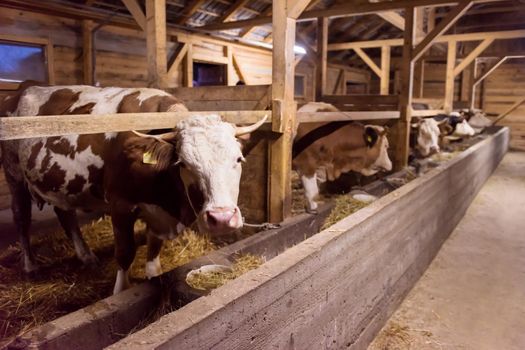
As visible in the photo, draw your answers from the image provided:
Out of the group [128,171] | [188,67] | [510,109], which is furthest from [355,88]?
[128,171]

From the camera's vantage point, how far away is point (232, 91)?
11.5 ft

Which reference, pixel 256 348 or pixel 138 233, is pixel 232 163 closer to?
pixel 256 348

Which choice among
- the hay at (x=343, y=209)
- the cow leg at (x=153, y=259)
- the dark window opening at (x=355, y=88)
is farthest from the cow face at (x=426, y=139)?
the dark window opening at (x=355, y=88)

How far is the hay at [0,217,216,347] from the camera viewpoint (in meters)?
2.24

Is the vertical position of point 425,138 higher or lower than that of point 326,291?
higher

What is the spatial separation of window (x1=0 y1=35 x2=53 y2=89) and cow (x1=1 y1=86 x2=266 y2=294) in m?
2.77

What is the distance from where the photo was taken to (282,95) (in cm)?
321

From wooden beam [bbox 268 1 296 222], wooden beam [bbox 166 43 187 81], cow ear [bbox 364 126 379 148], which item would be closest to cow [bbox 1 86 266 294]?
wooden beam [bbox 268 1 296 222]

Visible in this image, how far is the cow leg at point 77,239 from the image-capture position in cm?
325

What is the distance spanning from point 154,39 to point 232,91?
3.11 ft

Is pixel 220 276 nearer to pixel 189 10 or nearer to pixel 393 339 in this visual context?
pixel 393 339

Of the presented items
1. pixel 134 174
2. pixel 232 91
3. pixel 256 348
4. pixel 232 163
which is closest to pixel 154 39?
pixel 232 91

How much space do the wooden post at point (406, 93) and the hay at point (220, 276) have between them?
420cm

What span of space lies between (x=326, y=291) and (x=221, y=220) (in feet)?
2.21
